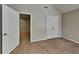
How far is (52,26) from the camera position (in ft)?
23.6

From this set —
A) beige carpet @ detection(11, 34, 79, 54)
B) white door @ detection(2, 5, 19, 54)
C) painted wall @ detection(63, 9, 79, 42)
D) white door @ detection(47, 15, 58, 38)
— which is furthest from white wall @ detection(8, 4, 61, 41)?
painted wall @ detection(63, 9, 79, 42)

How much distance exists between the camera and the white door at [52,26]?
688cm

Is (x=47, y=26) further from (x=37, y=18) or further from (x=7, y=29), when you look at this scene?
(x=7, y=29)

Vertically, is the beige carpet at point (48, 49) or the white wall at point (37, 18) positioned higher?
the white wall at point (37, 18)

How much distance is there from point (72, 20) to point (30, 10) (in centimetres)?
271

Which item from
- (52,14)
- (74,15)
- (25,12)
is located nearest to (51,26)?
(52,14)

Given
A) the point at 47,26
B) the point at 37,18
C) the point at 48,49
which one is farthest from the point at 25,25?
the point at 48,49

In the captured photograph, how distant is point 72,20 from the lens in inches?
230

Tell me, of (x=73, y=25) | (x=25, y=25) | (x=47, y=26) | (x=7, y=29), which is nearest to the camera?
(x=7, y=29)

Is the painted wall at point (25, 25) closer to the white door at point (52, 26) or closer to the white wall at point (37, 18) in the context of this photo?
the white door at point (52, 26)

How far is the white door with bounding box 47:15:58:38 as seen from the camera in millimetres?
6877

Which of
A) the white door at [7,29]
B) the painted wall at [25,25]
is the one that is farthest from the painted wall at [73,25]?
the painted wall at [25,25]

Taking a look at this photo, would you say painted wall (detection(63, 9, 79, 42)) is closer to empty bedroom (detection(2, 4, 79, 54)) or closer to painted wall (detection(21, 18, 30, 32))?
empty bedroom (detection(2, 4, 79, 54))

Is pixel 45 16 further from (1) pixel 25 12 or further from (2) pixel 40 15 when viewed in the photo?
(1) pixel 25 12
